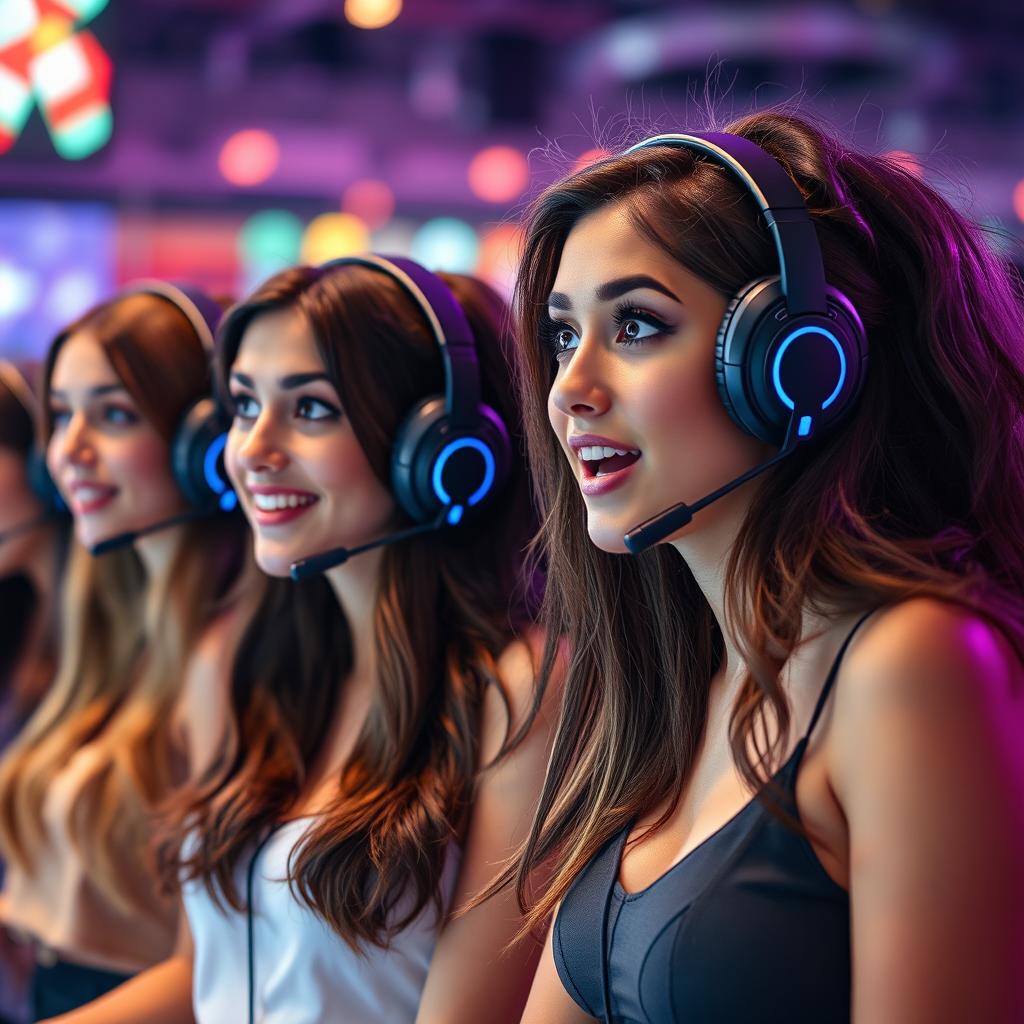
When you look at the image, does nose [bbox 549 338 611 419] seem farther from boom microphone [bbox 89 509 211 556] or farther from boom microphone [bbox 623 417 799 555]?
boom microphone [bbox 89 509 211 556]

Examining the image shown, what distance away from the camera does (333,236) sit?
526 cm

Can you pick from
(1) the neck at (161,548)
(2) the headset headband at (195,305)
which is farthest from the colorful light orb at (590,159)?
(1) the neck at (161,548)

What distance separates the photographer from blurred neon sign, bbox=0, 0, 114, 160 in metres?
2.85

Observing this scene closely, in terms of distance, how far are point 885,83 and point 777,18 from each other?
74 centimetres

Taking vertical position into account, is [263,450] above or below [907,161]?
below

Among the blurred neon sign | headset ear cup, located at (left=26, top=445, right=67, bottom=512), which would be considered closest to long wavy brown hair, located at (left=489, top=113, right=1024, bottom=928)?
headset ear cup, located at (left=26, top=445, right=67, bottom=512)

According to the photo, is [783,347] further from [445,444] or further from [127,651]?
[127,651]

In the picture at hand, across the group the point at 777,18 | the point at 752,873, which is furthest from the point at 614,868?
the point at 777,18

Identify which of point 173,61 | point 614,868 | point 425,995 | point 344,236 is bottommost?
point 425,995

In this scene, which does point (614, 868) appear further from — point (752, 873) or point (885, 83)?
point (885, 83)

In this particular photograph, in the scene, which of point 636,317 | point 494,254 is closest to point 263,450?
point 636,317

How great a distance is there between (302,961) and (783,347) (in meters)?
0.99

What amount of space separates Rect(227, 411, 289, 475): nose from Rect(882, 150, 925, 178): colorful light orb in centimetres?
85

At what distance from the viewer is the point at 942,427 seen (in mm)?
1164
